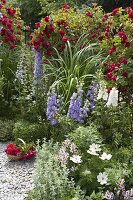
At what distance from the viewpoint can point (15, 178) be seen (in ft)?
15.5

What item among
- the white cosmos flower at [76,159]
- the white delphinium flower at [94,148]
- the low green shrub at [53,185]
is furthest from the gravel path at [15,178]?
the white delphinium flower at [94,148]

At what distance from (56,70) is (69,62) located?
21 centimetres

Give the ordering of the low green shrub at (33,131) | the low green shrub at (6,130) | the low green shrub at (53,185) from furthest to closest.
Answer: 1. the low green shrub at (6,130)
2. the low green shrub at (33,131)
3. the low green shrub at (53,185)

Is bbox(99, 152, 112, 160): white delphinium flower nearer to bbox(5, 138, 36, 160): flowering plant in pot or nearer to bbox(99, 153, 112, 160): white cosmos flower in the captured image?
bbox(99, 153, 112, 160): white cosmos flower

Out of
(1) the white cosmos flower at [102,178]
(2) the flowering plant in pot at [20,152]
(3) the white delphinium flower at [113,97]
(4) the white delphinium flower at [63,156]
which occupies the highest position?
(3) the white delphinium flower at [113,97]

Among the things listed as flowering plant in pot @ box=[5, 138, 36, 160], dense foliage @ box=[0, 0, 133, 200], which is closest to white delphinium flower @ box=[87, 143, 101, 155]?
dense foliage @ box=[0, 0, 133, 200]

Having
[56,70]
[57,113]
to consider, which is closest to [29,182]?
[57,113]

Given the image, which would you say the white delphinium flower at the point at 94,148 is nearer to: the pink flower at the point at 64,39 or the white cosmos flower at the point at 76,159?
the white cosmos flower at the point at 76,159

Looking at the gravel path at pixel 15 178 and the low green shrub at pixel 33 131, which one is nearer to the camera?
the gravel path at pixel 15 178

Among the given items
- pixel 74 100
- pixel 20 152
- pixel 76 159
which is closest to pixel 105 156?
pixel 76 159

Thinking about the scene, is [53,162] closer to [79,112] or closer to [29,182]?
[29,182]

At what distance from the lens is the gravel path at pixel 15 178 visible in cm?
437

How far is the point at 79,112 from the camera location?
497 cm

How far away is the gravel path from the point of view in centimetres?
437
